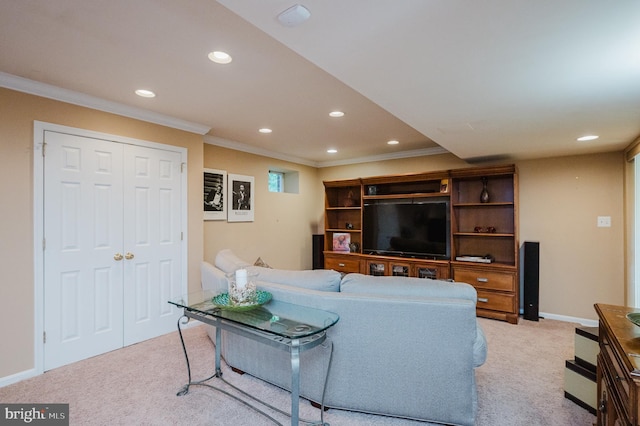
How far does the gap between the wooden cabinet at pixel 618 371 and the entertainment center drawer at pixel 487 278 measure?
2250 mm

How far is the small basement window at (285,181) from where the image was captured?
5.68 m

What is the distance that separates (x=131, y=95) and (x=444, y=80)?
2649 mm

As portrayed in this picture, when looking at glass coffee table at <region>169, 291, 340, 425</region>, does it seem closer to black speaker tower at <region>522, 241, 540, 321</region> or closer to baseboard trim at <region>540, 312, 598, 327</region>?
black speaker tower at <region>522, 241, 540, 321</region>

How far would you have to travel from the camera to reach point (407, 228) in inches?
187

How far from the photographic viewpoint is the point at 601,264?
380 cm

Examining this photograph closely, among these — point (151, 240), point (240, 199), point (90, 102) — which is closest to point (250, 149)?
point (240, 199)

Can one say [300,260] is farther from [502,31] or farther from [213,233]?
[502,31]

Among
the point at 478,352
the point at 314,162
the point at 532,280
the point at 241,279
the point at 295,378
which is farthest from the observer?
the point at 314,162

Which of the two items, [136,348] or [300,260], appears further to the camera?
[300,260]

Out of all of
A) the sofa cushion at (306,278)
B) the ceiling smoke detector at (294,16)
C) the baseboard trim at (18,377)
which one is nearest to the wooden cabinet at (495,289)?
the sofa cushion at (306,278)

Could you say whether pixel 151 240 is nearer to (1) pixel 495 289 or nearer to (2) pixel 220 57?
(2) pixel 220 57

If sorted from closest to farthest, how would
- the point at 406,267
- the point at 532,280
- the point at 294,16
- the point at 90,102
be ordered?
the point at 294,16 < the point at 90,102 < the point at 532,280 < the point at 406,267

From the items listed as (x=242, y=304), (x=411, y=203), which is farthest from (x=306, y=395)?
(x=411, y=203)

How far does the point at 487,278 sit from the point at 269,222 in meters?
3.36
